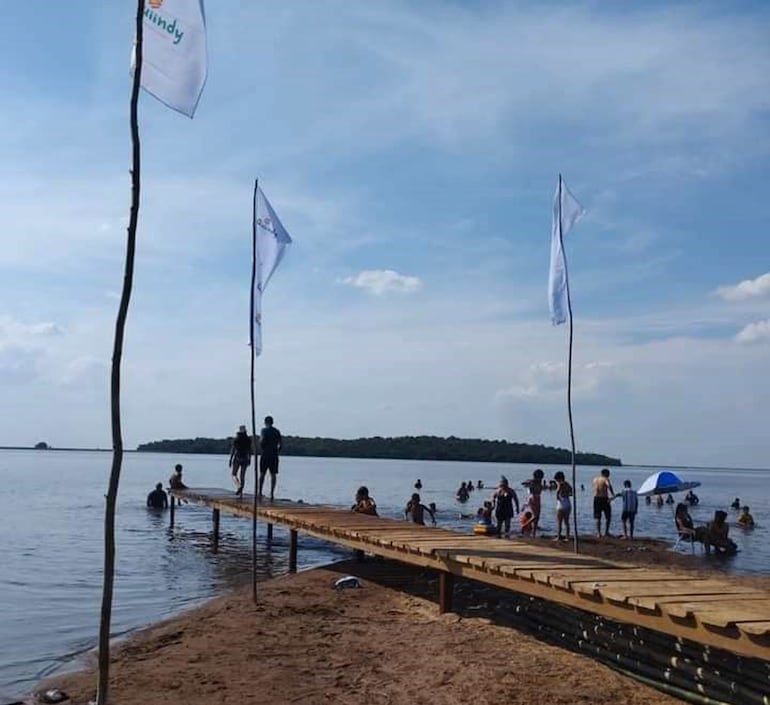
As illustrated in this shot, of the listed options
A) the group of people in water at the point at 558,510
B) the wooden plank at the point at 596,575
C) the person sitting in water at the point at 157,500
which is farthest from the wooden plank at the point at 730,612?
the person sitting in water at the point at 157,500

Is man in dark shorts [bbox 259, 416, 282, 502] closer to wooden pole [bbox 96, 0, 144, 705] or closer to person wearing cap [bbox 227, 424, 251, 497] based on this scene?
person wearing cap [bbox 227, 424, 251, 497]

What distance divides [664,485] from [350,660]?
1619 centimetres

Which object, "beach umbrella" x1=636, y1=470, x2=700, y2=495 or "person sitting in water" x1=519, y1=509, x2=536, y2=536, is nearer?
"person sitting in water" x1=519, y1=509, x2=536, y2=536

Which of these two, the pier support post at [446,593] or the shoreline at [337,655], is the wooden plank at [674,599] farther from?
the pier support post at [446,593]

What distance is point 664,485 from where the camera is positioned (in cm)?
2347

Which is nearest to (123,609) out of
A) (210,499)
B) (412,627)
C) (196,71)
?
(412,627)

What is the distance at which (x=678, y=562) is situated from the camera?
60.7 feet

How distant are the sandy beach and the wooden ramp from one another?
0.64 m

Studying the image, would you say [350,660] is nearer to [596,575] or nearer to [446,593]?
[446,593]

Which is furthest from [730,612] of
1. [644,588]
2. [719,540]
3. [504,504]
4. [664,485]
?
[664,485]

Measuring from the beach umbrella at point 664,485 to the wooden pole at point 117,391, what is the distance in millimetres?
18683

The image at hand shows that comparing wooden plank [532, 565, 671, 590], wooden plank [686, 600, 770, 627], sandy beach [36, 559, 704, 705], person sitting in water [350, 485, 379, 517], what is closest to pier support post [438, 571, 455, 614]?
sandy beach [36, 559, 704, 705]

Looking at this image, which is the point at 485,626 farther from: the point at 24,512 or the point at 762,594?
the point at 24,512

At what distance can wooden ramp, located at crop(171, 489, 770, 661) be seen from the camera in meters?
6.91
